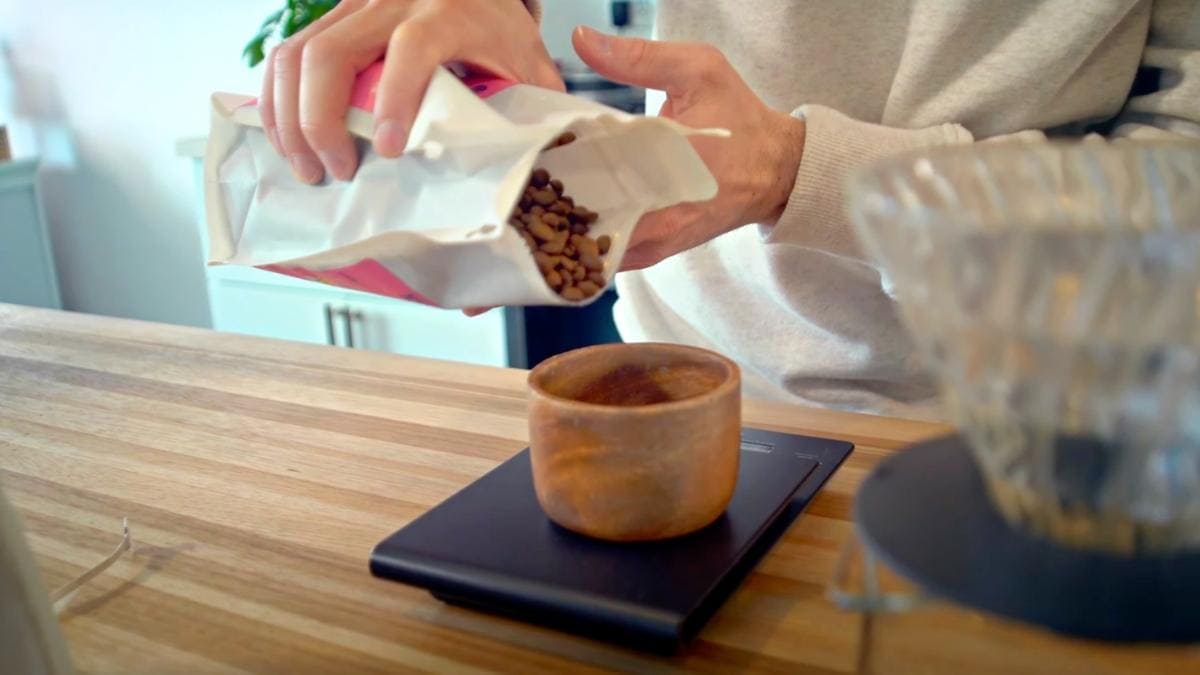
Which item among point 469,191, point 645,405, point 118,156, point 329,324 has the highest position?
point 469,191

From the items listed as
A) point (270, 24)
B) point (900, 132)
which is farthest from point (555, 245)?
point (270, 24)

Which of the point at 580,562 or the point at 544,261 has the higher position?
the point at 544,261

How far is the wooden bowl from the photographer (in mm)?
425

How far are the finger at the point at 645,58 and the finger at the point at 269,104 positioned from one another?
7.1 inches

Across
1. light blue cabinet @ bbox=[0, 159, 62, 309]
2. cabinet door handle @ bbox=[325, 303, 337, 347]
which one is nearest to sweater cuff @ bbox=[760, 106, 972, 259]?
cabinet door handle @ bbox=[325, 303, 337, 347]

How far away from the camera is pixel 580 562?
1.43ft

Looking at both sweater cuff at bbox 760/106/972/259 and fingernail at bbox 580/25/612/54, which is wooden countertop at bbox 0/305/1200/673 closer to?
sweater cuff at bbox 760/106/972/259

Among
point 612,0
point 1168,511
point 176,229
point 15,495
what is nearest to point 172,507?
point 15,495

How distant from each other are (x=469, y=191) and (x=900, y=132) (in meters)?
0.39

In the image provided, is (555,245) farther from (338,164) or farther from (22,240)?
(22,240)

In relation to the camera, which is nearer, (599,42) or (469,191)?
(469,191)

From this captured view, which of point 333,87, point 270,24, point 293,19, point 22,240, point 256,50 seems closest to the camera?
point 333,87

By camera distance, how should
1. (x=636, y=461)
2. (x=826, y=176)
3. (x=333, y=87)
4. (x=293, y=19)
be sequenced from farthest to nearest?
(x=293, y=19), (x=826, y=176), (x=333, y=87), (x=636, y=461)

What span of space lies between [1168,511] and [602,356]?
0.29 metres
